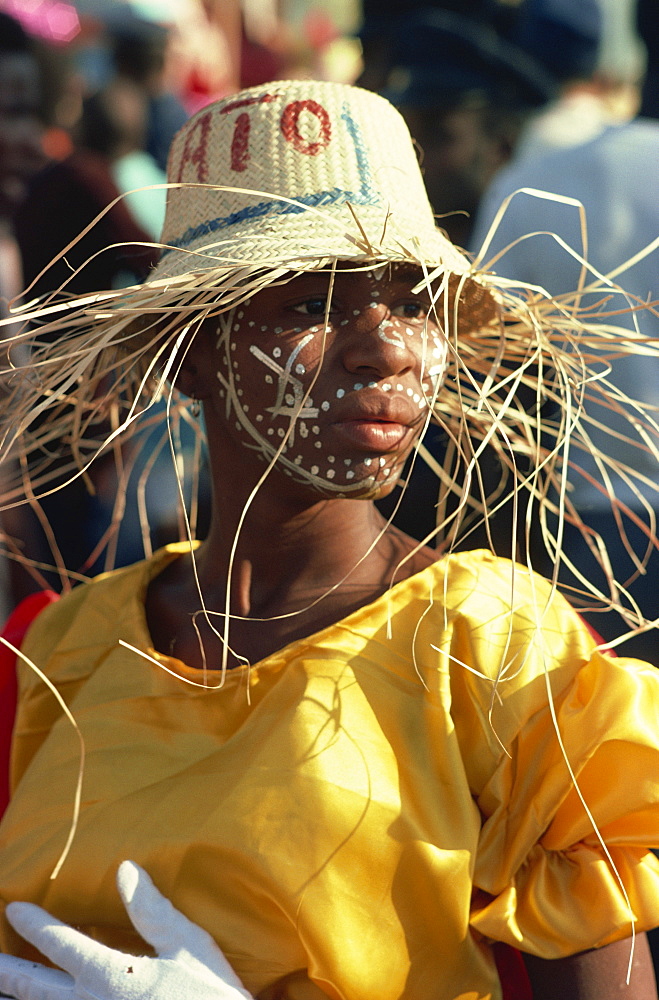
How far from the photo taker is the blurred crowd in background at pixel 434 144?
2641 mm

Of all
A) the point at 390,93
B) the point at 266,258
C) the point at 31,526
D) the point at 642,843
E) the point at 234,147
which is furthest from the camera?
the point at 390,93

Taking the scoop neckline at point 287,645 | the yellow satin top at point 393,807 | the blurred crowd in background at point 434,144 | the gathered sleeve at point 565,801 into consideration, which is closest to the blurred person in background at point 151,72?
the blurred crowd in background at point 434,144

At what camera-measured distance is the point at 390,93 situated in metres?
3.55

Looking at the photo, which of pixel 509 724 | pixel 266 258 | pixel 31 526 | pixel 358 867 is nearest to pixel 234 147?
pixel 266 258

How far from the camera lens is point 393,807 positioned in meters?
1.35

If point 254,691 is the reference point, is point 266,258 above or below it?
above

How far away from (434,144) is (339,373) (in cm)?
222

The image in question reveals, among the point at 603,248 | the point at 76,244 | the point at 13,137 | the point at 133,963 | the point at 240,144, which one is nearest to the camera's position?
the point at 133,963

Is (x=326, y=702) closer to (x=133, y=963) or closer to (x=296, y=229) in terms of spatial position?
(x=133, y=963)

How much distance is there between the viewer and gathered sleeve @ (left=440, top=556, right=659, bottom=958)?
4.26 feet

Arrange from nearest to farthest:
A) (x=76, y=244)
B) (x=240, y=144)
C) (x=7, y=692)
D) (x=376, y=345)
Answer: (x=376, y=345) → (x=240, y=144) → (x=7, y=692) → (x=76, y=244)

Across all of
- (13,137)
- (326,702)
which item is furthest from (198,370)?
(13,137)

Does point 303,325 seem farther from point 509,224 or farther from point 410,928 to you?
point 509,224

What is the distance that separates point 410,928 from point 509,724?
0.94ft
